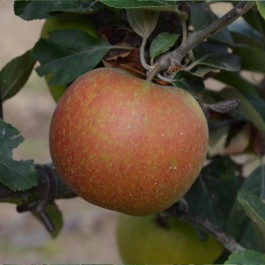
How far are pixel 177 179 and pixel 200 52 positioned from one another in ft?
0.81

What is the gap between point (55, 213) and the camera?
1.33 m

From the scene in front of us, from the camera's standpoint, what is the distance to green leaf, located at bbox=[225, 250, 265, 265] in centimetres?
86

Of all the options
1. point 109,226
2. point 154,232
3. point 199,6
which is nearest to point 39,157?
point 109,226

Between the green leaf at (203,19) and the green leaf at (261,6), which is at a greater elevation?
the green leaf at (261,6)

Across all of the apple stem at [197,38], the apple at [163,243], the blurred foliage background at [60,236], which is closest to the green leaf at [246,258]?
the apple stem at [197,38]

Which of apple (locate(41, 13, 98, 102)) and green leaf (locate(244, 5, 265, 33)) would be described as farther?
green leaf (locate(244, 5, 265, 33))

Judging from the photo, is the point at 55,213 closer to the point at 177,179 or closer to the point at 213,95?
the point at 213,95

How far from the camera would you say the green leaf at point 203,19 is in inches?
42.1

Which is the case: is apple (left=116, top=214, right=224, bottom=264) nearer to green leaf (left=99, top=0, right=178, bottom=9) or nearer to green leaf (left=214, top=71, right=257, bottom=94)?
green leaf (left=214, top=71, right=257, bottom=94)

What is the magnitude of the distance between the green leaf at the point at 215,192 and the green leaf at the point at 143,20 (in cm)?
43

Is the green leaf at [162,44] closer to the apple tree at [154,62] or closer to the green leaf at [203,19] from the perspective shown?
the apple tree at [154,62]

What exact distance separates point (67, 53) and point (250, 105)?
0.92ft

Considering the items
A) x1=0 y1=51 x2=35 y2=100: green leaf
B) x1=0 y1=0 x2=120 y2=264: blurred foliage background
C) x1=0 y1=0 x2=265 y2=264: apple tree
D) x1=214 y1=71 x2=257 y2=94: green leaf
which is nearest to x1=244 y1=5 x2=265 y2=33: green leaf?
x1=0 y1=0 x2=265 y2=264: apple tree

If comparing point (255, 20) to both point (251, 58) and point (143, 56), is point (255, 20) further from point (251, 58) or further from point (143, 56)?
point (143, 56)
